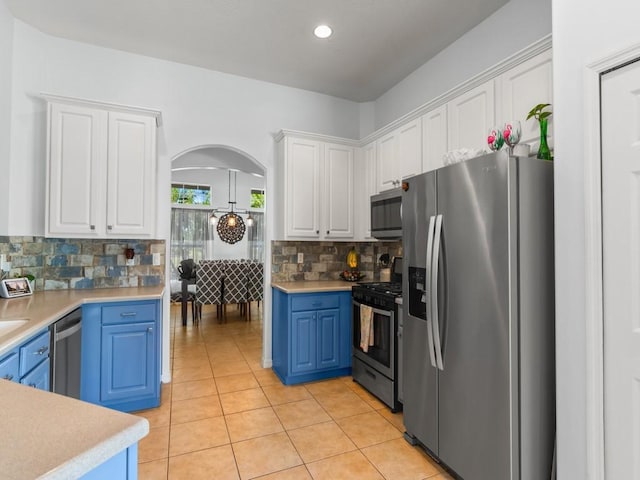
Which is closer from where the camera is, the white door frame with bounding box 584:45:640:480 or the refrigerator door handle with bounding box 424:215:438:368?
the white door frame with bounding box 584:45:640:480

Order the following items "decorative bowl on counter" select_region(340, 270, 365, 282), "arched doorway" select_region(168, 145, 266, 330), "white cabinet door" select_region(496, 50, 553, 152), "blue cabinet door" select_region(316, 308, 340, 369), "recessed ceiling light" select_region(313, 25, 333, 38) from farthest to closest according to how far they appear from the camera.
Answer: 1. "arched doorway" select_region(168, 145, 266, 330)
2. "decorative bowl on counter" select_region(340, 270, 365, 282)
3. "blue cabinet door" select_region(316, 308, 340, 369)
4. "recessed ceiling light" select_region(313, 25, 333, 38)
5. "white cabinet door" select_region(496, 50, 553, 152)

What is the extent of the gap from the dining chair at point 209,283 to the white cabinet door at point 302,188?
2.54 m

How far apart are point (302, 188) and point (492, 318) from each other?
7.74 feet

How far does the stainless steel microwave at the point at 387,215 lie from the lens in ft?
9.59

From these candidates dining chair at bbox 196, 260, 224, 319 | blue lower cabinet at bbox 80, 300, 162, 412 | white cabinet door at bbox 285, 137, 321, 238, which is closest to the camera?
blue lower cabinet at bbox 80, 300, 162, 412

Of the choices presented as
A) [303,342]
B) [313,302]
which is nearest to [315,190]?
[313,302]

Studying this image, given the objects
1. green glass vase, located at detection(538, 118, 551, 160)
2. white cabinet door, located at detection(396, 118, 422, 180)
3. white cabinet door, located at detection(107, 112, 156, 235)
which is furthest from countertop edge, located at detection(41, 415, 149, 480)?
white cabinet door, located at detection(396, 118, 422, 180)

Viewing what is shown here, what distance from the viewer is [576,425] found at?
1.46m

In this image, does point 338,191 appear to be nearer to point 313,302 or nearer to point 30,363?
point 313,302

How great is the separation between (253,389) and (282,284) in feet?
3.38

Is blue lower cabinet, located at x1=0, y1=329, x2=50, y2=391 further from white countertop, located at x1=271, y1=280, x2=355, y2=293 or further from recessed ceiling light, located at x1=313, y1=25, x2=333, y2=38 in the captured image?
recessed ceiling light, located at x1=313, y1=25, x2=333, y2=38

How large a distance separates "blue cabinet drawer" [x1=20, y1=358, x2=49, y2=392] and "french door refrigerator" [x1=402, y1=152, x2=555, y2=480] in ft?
7.10

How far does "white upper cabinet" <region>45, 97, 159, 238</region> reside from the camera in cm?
272

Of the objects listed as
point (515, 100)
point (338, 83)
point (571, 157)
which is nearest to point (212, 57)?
point (338, 83)
